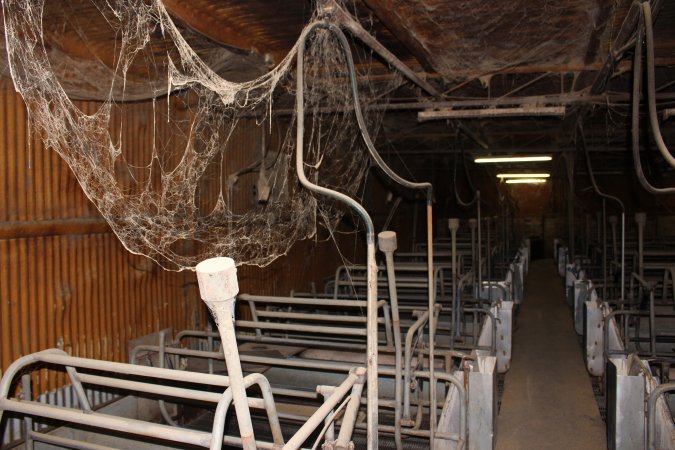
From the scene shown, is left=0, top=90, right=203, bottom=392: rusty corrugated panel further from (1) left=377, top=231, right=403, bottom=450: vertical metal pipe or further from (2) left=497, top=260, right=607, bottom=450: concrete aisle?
(2) left=497, top=260, right=607, bottom=450: concrete aisle

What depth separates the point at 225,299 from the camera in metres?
1.50

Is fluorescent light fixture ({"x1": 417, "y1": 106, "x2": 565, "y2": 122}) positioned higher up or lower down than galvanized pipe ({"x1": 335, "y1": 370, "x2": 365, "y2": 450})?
higher up

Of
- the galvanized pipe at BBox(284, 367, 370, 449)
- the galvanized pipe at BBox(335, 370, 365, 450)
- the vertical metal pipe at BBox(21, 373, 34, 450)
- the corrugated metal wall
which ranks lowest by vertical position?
the vertical metal pipe at BBox(21, 373, 34, 450)

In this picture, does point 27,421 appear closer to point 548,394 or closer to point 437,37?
point 437,37

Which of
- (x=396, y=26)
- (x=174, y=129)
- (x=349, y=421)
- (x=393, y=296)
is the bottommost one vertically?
(x=349, y=421)

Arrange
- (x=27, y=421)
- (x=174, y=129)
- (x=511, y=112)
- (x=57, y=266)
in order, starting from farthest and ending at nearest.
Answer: (x=511, y=112) < (x=174, y=129) < (x=57, y=266) < (x=27, y=421)

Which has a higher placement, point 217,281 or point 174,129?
point 174,129

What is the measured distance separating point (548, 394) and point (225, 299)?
5.27 metres

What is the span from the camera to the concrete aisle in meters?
4.80

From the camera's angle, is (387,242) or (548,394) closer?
(387,242)

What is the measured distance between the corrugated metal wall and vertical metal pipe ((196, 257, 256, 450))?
2.42m

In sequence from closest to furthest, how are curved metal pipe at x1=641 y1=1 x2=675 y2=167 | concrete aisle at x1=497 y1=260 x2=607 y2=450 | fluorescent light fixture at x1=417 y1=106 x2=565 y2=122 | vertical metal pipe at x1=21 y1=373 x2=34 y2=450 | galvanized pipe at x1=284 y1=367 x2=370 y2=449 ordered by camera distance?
galvanized pipe at x1=284 y1=367 x2=370 y2=449, curved metal pipe at x1=641 y1=1 x2=675 y2=167, vertical metal pipe at x1=21 y1=373 x2=34 y2=450, concrete aisle at x1=497 y1=260 x2=607 y2=450, fluorescent light fixture at x1=417 y1=106 x2=565 y2=122

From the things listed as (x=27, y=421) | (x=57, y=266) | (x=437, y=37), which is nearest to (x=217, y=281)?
(x=27, y=421)

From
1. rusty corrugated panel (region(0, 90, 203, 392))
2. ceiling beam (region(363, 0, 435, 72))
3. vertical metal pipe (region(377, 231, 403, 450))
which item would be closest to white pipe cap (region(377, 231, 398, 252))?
vertical metal pipe (region(377, 231, 403, 450))
